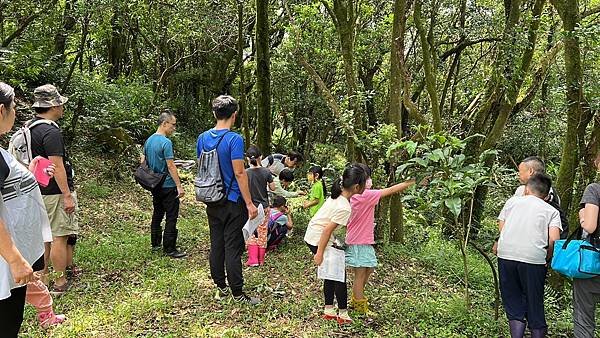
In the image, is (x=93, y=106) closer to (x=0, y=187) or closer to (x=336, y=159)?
(x=336, y=159)

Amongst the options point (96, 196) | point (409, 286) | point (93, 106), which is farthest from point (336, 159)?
point (409, 286)

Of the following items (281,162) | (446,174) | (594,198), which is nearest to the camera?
(594,198)

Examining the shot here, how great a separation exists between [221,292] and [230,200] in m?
1.02

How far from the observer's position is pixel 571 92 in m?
5.67

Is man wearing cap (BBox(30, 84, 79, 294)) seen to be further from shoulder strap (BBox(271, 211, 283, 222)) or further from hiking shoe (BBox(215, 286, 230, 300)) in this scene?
shoulder strap (BBox(271, 211, 283, 222))

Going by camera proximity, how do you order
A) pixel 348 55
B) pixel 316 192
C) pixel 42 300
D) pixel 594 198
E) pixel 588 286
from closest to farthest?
pixel 594 198
pixel 42 300
pixel 588 286
pixel 316 192
pixel 348 55

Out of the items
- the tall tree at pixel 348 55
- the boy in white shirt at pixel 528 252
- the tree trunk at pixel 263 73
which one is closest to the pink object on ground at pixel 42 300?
the boy in white shirt at pixel 528 252

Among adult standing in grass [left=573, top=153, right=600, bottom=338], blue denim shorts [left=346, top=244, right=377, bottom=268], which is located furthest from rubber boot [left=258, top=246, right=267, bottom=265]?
adult standing in grass [left=573, top=153, right=600, bottom=338]

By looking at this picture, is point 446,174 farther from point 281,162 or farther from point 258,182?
point 281,162

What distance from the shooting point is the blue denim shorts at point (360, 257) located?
15.9 ft

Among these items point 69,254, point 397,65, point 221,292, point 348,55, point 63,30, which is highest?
point 63,30

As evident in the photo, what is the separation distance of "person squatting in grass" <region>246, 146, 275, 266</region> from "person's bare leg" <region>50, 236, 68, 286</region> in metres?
2.08

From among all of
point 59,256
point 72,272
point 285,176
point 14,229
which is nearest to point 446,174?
point 285,176

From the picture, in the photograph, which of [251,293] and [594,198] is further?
[251,293]
